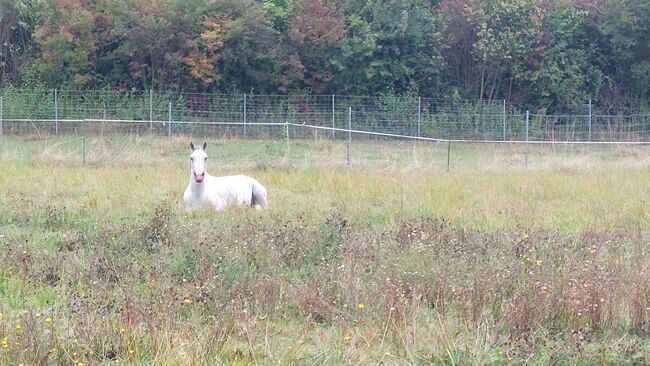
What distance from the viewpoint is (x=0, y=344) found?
5.31 meters

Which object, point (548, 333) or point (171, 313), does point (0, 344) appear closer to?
point (171, 313)

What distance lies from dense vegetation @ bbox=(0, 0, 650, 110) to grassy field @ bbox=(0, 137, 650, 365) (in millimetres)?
17778

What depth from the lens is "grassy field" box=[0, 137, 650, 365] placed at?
555 cm

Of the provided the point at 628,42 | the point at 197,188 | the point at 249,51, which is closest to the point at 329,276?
the point at 197,188

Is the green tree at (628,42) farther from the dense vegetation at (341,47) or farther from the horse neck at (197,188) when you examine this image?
the horse neck at (197,188)

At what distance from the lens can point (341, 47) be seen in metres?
32.8

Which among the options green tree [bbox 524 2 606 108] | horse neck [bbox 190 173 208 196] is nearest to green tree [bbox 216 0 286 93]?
green tree [bbox 524 2 606 108]

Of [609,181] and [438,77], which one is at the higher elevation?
[438,77]

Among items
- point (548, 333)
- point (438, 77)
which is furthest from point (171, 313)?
point (438, 77)

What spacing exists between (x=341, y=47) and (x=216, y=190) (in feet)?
69.1

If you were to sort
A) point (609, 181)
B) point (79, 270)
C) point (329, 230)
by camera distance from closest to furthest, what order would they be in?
point (79, 270) < point (329, 230) < point (609, 181)

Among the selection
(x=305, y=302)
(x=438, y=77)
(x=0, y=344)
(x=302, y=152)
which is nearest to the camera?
(x=0, y=344)

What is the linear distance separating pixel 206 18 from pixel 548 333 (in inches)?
→ 1069

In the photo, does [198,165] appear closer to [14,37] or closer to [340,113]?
[340,113]
